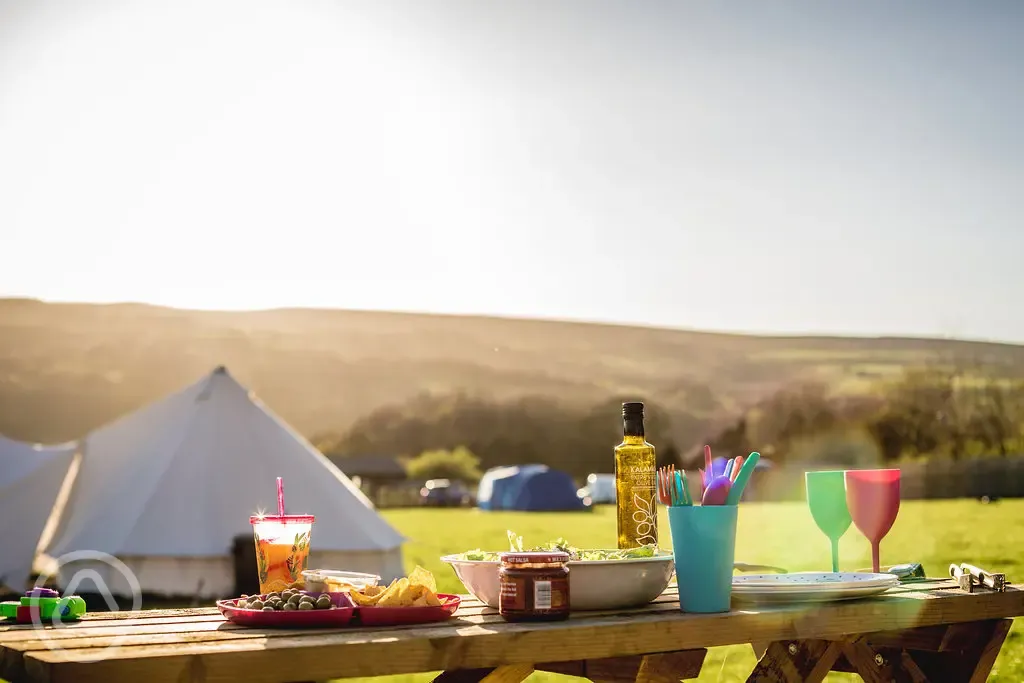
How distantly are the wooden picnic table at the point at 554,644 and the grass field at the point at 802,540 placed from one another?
11.6 feet

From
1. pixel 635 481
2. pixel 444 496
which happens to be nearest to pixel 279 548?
pixel 635 481

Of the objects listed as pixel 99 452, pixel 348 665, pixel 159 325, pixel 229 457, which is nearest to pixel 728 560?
pixel 348 665

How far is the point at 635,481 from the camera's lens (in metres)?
2.06

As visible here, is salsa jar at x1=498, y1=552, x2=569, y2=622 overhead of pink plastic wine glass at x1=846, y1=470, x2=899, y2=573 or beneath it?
beneath

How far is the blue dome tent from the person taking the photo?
98.5 feet

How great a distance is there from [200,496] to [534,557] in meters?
6.58

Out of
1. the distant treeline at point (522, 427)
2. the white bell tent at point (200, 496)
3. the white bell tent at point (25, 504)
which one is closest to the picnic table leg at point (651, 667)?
the white bell tent at point (200, 496)

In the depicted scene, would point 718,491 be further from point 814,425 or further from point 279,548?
point 814,425

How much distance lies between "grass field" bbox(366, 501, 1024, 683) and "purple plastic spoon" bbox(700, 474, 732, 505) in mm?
4133

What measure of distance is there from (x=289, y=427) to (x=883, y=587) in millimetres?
6727

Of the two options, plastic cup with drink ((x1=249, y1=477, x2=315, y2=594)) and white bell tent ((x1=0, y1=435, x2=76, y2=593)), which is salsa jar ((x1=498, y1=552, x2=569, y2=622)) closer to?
plastic cup with drink ((x1=249, y1=477, x2=315, y2=594))

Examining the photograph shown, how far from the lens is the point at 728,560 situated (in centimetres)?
189

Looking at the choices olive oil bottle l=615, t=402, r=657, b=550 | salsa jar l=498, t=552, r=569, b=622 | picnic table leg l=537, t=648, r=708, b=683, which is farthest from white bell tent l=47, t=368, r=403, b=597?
salsa jar l=498, t=552, r=569, b=622

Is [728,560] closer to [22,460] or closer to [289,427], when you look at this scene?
[289,427]
